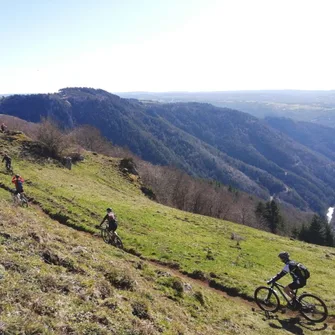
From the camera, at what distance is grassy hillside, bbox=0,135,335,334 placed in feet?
33.7

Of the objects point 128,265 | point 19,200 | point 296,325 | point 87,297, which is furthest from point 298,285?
point 19,200

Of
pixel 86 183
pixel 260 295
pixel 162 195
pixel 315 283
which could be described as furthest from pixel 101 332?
pixel 162 195

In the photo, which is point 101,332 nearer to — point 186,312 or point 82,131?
point 186,312

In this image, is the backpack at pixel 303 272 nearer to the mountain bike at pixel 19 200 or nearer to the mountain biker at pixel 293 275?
the mountain biker at pixel 293 275

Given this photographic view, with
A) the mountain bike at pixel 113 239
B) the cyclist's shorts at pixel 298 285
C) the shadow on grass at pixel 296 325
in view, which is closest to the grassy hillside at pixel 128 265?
the shadow on grass at pixel 296 325

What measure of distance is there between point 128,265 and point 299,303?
919 cm

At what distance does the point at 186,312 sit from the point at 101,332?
5.96 m

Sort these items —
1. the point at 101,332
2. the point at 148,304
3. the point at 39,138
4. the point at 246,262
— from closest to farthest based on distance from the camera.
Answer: the point at 101,332 → the point at 148,304 → the point at 246,262 → the point at 39,138

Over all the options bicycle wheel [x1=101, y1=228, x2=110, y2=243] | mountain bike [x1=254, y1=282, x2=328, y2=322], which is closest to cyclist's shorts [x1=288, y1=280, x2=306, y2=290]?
mountain bike [x1=254, y1=282, x2=328, y2=322]

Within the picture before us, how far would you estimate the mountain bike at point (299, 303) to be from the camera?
55.1ft

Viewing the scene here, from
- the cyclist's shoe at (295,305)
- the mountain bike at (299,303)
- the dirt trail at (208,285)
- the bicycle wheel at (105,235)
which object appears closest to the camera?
the mountain bike at (299,303)

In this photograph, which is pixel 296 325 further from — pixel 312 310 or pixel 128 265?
pixel 128 265

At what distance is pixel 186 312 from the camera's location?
1432cm

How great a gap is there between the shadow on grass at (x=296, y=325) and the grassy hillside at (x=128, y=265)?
0.62 feet
